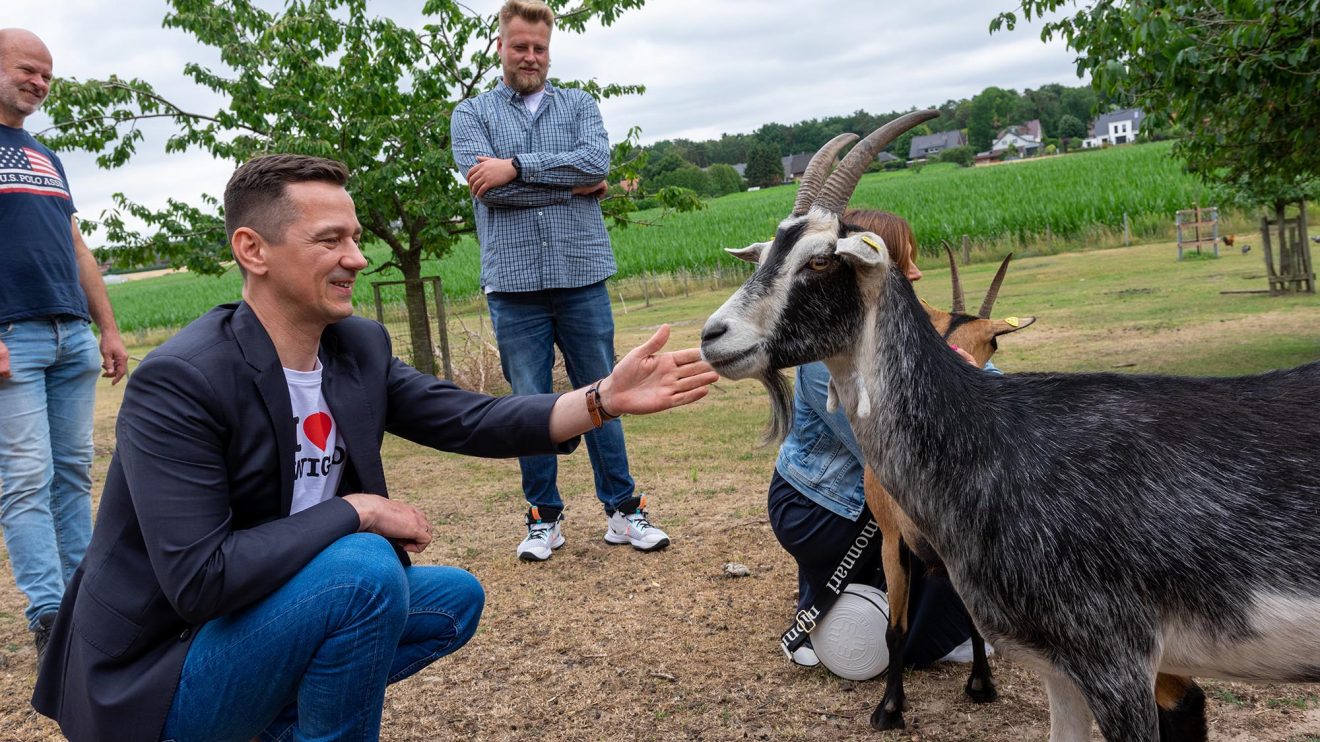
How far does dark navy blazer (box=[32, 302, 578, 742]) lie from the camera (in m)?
2.25

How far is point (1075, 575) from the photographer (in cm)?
237

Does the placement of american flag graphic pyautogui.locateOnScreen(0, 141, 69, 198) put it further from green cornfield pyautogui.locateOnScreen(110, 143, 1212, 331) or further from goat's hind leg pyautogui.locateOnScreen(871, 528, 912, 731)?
green cornfield pyautogui.locateOnScreen(110, 143, 1212, 331)

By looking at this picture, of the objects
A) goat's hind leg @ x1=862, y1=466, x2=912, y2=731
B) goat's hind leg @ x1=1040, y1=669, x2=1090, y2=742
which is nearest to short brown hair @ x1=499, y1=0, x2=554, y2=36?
goat's hind leg @ x1=862, y1=466, x2=912, y2=731

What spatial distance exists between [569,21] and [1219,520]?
794 cm

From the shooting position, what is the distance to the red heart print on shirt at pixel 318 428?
2635 mm

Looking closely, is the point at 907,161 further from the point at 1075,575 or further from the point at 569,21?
the point at 1075,575

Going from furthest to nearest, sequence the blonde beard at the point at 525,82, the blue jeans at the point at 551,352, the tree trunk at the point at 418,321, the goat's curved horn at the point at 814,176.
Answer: the tree trunk at the point at 418,321 → the blonde beard at the point at 525,82 → the blue jeans at the point at 551,352 → the goat's curved horn at the point at 814,176

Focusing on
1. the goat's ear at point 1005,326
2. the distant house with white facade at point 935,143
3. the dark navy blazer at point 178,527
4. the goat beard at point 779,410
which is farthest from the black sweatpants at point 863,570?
the distant house with white facade at point 935,143

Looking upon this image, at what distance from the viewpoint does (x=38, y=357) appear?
4.09 m

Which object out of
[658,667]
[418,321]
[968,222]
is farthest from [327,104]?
[968,222]

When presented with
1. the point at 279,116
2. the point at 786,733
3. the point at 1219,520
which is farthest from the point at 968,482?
the point at 279,116

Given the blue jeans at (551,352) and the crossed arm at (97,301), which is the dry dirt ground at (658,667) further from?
the crossed arm at (97,301)

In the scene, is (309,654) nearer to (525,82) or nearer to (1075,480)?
(1075,480)

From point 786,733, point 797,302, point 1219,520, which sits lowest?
point 786,733
